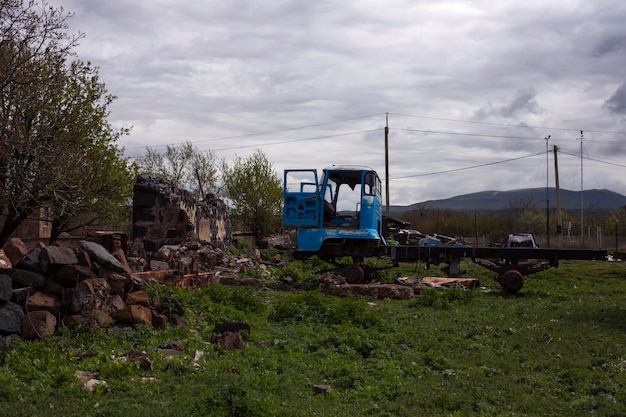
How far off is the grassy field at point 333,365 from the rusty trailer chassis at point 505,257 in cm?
428

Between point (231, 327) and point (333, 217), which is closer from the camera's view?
point (231, 327)

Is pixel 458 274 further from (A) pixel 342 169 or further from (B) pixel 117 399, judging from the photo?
(B) pixel 117 399

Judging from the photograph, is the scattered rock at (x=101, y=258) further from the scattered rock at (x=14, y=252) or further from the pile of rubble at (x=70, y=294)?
the scattered rock at (x=14, y=252)

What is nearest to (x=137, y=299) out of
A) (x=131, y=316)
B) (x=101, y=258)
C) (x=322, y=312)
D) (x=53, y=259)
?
(x=131, y=316)

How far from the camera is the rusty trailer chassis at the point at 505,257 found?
17369mm

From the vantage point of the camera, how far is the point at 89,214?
23922mm

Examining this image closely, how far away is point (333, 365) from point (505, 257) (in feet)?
37.2

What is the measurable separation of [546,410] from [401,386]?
1545 millimetres

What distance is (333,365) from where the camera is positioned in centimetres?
830

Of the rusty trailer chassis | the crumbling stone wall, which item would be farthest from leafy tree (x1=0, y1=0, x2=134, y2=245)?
the rusty trailer chassis

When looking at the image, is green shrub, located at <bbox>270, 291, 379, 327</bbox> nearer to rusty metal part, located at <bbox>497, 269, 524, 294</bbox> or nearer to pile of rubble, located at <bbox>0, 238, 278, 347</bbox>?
pile of rubble, located at <bbox>0, 238, 278, 347</bbox>

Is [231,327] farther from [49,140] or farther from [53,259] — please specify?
[49,140]

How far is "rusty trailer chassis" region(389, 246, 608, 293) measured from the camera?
57.0ft

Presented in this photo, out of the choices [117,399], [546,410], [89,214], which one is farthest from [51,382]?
[89,214]
